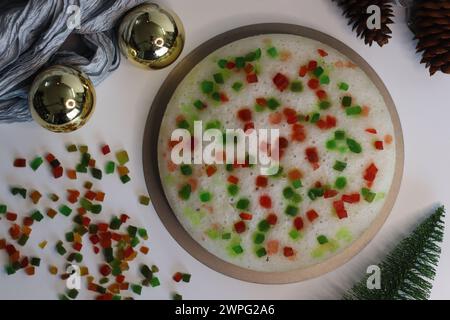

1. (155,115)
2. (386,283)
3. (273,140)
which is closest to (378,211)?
(386,283)

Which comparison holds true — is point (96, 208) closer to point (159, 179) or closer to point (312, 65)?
point (159, 179)

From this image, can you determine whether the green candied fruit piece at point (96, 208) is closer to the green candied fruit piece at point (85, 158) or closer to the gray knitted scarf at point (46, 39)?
the green candied fruit piece at point (85, 158)

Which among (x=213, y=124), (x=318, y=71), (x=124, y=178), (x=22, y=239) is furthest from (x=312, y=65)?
(x=22, y=239)

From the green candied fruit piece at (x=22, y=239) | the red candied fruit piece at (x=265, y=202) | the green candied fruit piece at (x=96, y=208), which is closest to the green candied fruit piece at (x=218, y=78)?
the red candied fruit piece at (x=265, y=202)

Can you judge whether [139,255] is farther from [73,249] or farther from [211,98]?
[211,98]

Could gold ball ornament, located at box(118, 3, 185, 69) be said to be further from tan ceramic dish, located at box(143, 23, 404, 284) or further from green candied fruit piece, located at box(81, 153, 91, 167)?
green candied fruit piece, located at box(81, 153, 91, 167)
